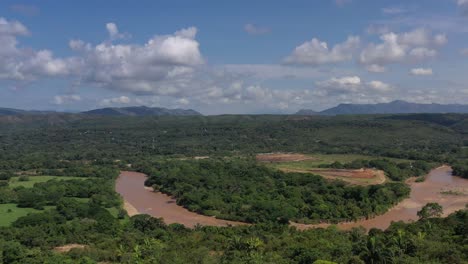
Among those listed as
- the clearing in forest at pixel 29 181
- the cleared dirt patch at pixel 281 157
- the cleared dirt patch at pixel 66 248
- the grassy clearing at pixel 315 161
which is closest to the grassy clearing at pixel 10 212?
the cleared dirt patch at pixel 66 248

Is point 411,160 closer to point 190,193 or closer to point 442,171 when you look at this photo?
point 442,171

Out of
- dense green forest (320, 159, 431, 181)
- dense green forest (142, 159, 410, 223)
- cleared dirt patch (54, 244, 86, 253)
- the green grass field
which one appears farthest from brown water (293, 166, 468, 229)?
the green grass field

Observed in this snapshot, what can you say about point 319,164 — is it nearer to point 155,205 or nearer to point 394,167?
point 394,167

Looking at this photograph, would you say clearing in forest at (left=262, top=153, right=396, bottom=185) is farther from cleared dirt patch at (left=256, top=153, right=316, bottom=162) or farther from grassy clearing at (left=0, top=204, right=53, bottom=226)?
grassy clearing at (left=0, top=204, right=53, bottom=226)

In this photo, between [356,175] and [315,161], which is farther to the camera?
[315,161]

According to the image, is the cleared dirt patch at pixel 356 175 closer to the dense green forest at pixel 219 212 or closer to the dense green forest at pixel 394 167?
the dense green forest at pixel 394 167

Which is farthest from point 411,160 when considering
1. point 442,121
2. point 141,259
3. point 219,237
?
point 442,121

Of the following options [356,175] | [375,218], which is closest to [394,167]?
[356,175]
